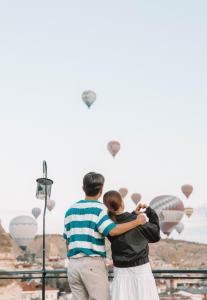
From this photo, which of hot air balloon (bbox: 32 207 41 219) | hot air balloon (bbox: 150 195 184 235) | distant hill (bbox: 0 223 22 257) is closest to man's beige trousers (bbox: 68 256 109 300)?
hot air balloon (bbox: 150 195 184 235)

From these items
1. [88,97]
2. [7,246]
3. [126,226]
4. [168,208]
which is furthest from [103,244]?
[7,246]

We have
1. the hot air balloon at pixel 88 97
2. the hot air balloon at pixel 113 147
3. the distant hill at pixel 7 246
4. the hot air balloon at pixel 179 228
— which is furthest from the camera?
the distant hill at pixel 7 246

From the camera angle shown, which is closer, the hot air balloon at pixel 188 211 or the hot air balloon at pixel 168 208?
the hot air balloon at pixel 168 208

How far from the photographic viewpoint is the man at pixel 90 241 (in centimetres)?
377

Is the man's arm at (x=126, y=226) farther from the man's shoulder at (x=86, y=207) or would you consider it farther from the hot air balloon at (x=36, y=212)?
the hot air balloon at (x=36, y=212)

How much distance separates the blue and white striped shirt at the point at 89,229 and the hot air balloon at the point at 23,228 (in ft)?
130

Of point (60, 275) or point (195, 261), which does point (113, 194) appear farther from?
point (195, 261)

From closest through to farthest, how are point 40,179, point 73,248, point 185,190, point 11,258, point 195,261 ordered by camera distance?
1. point 73,248
2. point 40,179
3. point 185,190
4. point 11,258
5. point 195,261

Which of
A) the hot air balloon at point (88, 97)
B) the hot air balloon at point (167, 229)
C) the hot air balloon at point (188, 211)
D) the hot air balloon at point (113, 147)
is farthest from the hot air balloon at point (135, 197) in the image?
the hot air balloon at point (88, 97)

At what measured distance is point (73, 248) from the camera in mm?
3838

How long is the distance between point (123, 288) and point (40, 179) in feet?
11.5

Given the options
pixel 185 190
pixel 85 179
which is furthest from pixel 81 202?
pixel 185 190

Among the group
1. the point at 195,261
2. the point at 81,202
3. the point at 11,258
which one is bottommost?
the point at 81,202

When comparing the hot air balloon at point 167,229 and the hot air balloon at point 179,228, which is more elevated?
the hot air balloon at point 179,228
